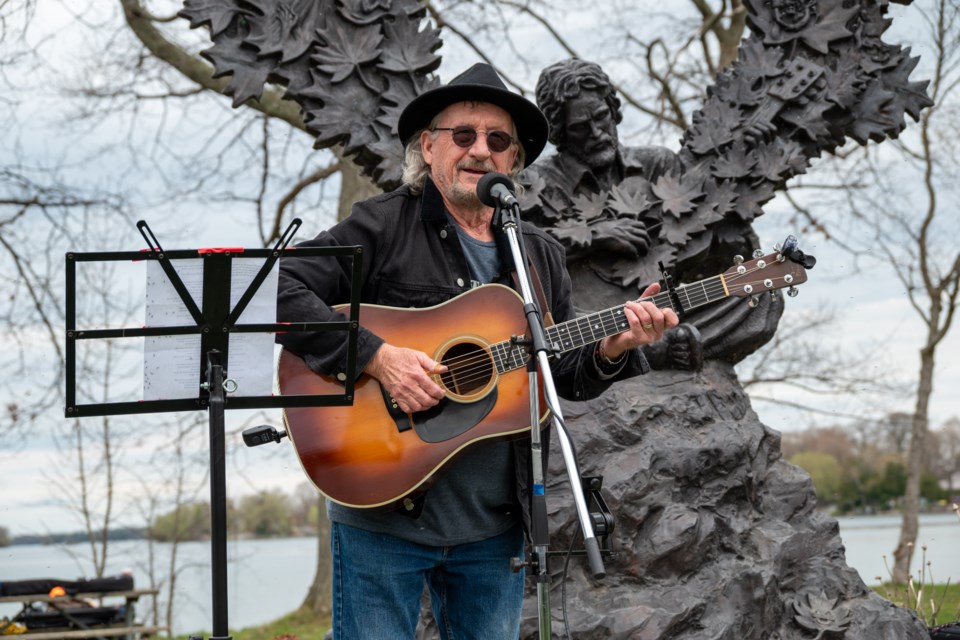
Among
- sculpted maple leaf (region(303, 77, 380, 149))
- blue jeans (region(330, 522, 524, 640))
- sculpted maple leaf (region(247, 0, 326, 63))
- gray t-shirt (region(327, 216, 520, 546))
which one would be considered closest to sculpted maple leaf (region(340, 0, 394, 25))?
sculpted maple leaf (region(247, 0, 326, 63))

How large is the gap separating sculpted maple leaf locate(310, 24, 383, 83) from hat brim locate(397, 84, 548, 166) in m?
2.39

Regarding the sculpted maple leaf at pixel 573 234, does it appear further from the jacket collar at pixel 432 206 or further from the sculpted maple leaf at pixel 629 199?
the jacket collar at pixel 432 206

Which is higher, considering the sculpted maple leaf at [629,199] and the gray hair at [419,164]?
the sculpted maple leaf at [629,199]

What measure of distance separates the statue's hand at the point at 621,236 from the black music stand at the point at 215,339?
9.05 ft

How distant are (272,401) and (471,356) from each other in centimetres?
73

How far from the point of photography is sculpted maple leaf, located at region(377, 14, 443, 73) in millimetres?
5777

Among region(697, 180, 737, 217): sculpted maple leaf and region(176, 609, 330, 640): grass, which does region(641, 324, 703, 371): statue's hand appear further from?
region(176, 609, 330, 640): grass

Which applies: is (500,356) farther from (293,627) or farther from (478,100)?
(293,627)

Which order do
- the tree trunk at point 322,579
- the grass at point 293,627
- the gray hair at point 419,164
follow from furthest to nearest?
the tree trunk at point 322,579 < the grass at point 293,627 < the gray hair at point 419,164

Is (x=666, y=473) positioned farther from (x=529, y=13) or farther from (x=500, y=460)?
(x=529, y=13)

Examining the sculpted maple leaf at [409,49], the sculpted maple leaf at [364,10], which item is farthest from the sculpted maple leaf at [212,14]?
the sculpted maple leaf at [409,49]

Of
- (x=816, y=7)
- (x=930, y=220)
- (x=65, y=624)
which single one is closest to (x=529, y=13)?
(x=930, y=220)

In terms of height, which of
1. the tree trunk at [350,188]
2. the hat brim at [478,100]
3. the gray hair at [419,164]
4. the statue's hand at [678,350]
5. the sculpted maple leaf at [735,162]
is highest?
the tree trunk at [350,188]

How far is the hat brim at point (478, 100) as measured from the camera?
3.24m
